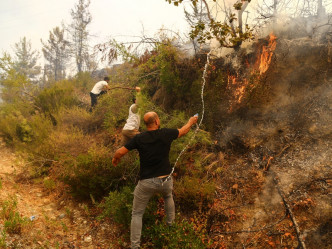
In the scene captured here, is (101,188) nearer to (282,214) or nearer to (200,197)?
(200,197)

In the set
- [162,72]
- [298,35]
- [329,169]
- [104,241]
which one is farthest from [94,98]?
[329,169]

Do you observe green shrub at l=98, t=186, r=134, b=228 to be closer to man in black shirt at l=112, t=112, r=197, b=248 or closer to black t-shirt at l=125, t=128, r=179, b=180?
man in black shirt at l=112, t=112, r=197, b=248

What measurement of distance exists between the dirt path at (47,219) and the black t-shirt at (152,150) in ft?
5.24

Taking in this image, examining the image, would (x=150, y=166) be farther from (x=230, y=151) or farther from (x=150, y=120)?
(x=230, y=151)

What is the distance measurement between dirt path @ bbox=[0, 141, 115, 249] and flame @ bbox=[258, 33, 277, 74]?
4.54 m

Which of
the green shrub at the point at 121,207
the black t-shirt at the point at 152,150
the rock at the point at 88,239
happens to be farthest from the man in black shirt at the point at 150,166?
the rock at the point at 88,239

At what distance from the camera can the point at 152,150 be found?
299 cm

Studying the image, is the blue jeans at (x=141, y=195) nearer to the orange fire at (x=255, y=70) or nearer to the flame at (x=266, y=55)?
the orange fire at (x=255, y=70)

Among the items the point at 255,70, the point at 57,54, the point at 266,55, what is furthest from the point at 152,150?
the point at 57,54

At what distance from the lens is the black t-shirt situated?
2.99 metres

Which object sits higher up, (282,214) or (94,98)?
(94,98)

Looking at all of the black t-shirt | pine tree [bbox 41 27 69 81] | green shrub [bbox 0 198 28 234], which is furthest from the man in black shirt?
pine tree [bbox 41 27 69 81]

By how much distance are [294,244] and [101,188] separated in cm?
337

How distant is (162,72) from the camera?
20.9 feet
